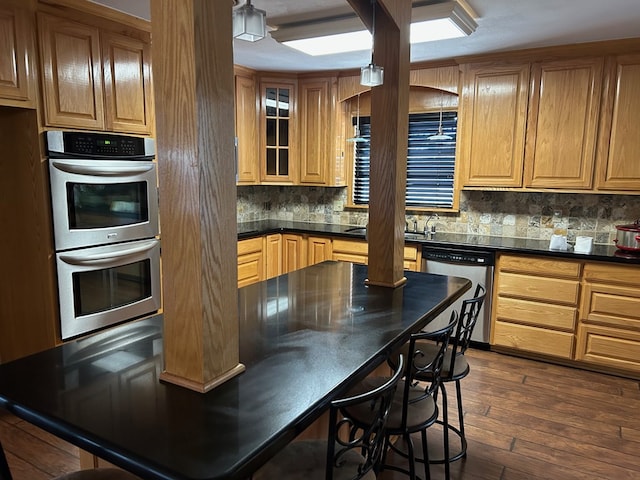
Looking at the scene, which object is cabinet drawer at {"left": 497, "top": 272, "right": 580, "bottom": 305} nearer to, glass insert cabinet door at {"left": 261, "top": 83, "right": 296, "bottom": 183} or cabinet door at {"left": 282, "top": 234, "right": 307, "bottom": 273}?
cabinet door at {"left": 282, "top": 234, "right": 307, "bottom": 273}

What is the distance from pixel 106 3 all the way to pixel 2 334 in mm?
2134

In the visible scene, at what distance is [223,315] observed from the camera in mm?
1269

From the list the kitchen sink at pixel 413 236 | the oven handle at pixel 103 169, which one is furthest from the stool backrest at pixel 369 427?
the kitchen sink at pixel 413 236

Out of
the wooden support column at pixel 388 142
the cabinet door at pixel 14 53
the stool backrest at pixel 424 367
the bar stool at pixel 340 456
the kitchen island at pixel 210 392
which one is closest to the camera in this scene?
the kitchen island at pixel 210 392

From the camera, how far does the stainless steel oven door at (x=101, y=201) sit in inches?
106

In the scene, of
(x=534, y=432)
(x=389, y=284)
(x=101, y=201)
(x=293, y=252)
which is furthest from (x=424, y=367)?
(x=293, y=252)

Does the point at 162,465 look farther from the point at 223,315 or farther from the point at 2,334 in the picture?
the point at 2,334

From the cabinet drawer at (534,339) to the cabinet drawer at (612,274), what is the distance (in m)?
0.47

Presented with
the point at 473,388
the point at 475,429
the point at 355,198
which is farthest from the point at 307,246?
the point at 475,429

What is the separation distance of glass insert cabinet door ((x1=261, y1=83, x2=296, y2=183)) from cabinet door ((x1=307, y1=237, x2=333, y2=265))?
2.37 ft

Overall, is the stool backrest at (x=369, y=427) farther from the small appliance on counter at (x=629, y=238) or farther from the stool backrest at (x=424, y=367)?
the small appliance on counter at (x=629, y=238)

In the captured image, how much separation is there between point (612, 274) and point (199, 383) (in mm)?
3178

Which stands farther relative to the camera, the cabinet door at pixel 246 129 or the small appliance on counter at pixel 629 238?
the cabinet door at pixel 246 129

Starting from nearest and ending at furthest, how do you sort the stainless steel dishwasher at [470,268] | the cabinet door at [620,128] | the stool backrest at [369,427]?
the stool backrest at [369,427]
the cabinet door at [620,128]
the stainless steel dishwasher at [470,268]
